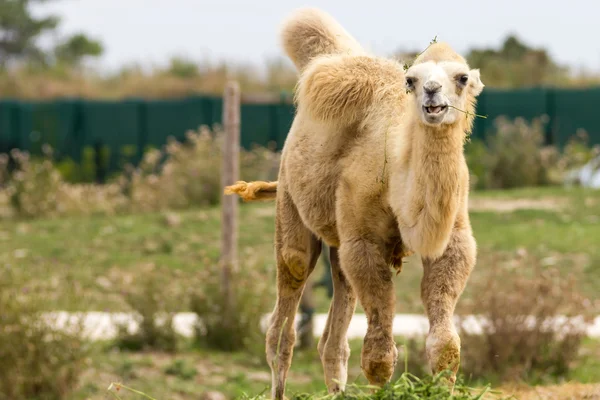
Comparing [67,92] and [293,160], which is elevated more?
[293,160]

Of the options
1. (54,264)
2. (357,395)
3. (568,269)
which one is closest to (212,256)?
(54,264)

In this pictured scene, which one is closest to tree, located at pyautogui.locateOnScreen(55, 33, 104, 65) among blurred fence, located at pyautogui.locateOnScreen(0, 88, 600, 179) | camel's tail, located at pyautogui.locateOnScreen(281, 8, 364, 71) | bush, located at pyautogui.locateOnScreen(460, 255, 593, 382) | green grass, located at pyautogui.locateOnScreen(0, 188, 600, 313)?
blurred fence, located at pyautogui.locateOnScreen(0, 88, 600, 179)

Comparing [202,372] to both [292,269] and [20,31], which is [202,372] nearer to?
[292,269]

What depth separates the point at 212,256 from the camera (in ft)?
43.4

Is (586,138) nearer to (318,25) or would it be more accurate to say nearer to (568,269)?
(568,269)

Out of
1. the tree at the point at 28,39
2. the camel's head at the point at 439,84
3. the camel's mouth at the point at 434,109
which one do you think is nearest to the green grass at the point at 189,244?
the camel's head at the point at 439,84

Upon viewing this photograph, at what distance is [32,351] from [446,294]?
17.4ft

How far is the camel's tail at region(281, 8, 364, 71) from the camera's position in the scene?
5.53m

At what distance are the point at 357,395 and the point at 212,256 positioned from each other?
30.5 feet

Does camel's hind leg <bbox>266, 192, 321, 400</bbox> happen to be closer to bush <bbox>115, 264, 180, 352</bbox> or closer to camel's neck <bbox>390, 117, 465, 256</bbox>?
camel's neck <bbox>390, 117, 465, 256</bbox>

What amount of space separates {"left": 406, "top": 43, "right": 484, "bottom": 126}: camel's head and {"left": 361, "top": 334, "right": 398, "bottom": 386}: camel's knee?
3.20 feet

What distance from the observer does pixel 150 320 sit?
9953 millimetres

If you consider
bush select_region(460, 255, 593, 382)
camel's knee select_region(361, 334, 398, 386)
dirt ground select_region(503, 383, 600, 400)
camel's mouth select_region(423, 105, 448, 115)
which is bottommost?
bush select_region(460, 255, 593, 382)

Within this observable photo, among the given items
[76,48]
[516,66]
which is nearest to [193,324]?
[516,66]
